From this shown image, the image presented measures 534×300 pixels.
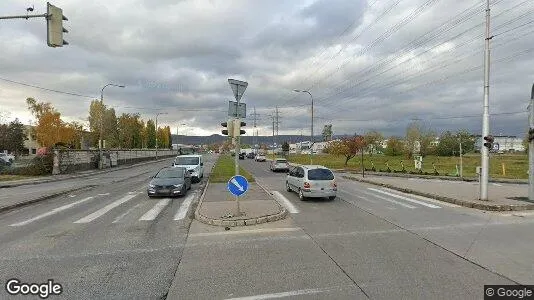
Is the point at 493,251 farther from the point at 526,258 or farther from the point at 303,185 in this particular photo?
the point at 303,185

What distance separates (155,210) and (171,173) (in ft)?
17.8

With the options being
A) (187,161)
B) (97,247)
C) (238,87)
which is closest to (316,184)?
(238,87)

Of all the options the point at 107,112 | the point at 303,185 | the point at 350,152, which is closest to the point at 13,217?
the point at 303,185

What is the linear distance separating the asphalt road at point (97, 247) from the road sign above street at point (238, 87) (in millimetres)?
4100

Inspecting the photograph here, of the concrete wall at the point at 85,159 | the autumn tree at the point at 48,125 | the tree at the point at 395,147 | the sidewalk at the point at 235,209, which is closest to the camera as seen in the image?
the sidewalk at the point at 235,209

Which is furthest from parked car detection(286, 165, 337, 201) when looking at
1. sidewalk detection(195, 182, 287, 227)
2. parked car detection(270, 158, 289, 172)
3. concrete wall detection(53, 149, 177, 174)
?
concrete wall detection(53, 149, 177, 174)

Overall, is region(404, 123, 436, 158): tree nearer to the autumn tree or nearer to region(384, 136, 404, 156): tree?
region(384, 136, 404, 156): tree

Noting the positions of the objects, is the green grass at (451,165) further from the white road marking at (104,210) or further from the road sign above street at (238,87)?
the white road marking at (104,210)

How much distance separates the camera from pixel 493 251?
310 inches

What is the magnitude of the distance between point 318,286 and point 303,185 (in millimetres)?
10651

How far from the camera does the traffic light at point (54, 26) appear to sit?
1035 cm

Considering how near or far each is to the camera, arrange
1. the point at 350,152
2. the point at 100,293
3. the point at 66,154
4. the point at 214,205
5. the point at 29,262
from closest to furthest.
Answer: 1. the point at 100,293
2. the point at 29,262
3. the point at 214,205
4. the point at 66,154
5. the point at 350,152

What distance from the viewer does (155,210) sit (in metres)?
13.9

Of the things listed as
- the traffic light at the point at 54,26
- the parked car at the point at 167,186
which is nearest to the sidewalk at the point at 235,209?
the parked car at the point at 167,186
